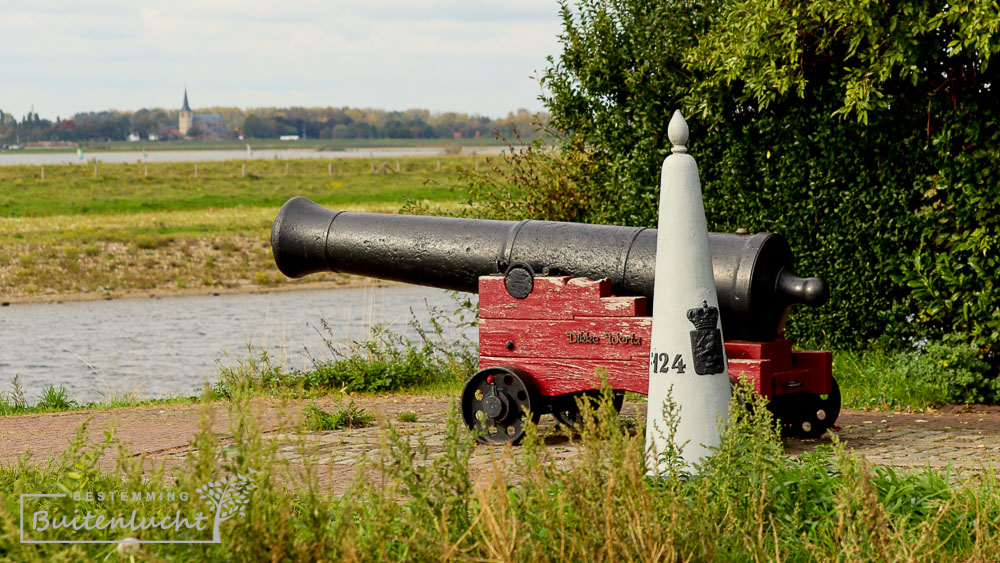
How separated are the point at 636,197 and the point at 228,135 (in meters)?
176

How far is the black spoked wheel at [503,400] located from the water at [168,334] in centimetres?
420

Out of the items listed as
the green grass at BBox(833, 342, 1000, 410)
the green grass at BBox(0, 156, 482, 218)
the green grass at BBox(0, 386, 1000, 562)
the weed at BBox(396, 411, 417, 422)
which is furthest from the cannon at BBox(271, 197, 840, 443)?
the green grass at BBox(0, 156, 482, 218)

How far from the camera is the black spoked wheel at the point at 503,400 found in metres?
6.45

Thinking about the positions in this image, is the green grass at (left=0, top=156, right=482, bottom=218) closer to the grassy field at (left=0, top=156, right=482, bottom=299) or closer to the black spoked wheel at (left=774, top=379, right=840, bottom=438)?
the grassy field at (left=0, top=156, right=482, bottom=299)

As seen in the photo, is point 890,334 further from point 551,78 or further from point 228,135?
point 228,135

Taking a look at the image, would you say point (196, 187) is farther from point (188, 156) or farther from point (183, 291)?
point (188, 156)

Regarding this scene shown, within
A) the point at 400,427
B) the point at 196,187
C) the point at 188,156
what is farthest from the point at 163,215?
the point at 188,156

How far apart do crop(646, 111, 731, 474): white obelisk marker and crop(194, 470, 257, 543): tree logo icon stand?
7.18 feet

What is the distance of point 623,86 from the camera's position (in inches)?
400

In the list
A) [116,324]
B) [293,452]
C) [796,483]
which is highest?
[796,483]

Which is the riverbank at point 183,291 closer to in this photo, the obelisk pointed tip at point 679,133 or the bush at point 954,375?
the bush at point 954,375

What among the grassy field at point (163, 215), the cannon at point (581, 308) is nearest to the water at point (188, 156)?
the grassy field at point (163, 215)

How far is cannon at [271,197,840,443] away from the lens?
6.14 meters

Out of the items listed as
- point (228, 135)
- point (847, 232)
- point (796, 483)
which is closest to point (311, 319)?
point (847, 232)
